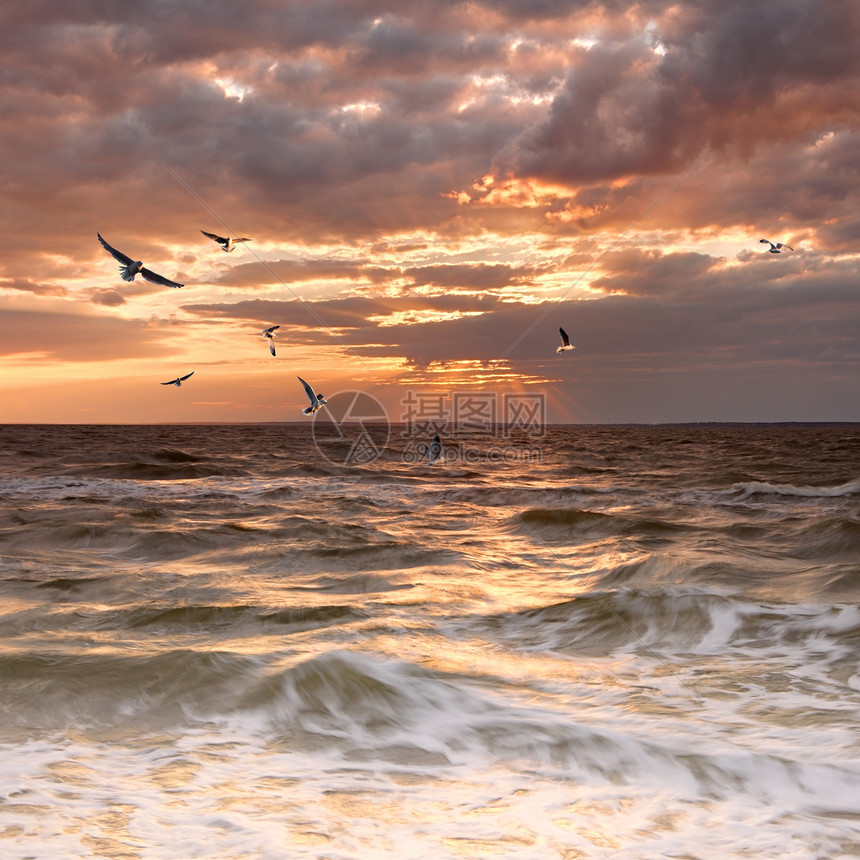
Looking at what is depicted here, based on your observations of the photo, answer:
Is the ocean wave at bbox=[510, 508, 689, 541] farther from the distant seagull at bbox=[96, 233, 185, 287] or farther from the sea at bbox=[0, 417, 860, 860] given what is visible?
the distant seagull at bbox=[96, 233, 185, 287]

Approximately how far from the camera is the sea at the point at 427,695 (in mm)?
5012

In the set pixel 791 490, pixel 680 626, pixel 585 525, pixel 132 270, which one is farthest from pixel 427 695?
pixel 791 490

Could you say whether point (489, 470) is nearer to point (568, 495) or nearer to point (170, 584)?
point (568, 495)

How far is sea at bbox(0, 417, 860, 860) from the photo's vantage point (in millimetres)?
5012

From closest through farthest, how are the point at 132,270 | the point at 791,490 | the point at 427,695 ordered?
1. the point at 427,695
2. the point at 132,270
3. the point at 791,490

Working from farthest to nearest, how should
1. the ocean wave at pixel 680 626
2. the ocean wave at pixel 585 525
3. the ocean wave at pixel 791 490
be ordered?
1. the ocean wave at pixel 791 490
2. the ocean wave at pixel 585 525
3. the ocean wave at pixel 680 626

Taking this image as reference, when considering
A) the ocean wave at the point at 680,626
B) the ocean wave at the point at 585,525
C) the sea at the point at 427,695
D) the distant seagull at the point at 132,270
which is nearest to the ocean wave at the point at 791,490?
the ocean wave at the point at 585,525

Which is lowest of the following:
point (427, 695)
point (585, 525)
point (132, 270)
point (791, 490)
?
point (427, 695)

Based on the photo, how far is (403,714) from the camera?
7.27 meters

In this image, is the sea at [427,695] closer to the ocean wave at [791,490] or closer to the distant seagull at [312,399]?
the distant seagull at [312,399]

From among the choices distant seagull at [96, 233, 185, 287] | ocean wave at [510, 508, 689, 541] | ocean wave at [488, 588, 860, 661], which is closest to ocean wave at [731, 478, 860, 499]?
ocean wave at [510, 508, 689, 541]

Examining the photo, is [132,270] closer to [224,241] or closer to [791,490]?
[224,241]

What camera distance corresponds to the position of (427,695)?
7.61m

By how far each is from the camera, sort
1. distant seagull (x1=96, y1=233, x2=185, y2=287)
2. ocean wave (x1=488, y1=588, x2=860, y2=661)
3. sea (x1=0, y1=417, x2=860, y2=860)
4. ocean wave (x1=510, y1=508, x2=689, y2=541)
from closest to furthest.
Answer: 1. sea (x1=0, y1=417, x2=860, y2=860)
2. ocean wave (x1=488, y1=588, x2=860, y2=661)
3. distant seagull (x1=96, y1=233, x2=185, y2=287)
4. ocean wave (x1=510, y1=508, x2=689, y2=541)
